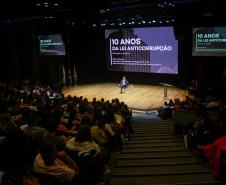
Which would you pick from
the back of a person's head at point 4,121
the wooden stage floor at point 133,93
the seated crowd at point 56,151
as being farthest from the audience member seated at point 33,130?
the wooden stage floor at point 133,93

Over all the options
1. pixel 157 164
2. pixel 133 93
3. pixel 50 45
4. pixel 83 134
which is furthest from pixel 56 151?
pixel 50 45

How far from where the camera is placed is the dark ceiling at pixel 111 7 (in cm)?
861

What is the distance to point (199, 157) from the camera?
3.93m

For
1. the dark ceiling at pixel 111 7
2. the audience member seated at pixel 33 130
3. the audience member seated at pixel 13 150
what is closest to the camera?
the audience member seated at pixel 13 150

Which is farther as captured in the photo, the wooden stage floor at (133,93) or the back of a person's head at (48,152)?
the wooden stage floor at (133,93)

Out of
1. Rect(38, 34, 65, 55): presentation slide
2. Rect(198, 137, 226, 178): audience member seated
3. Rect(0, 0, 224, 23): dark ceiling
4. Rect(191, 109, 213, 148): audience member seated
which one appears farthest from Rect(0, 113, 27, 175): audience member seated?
Rect(38, 34, 65, 55): presentation slide

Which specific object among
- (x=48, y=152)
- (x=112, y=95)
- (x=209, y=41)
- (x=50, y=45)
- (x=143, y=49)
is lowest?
(x=112, y=95)

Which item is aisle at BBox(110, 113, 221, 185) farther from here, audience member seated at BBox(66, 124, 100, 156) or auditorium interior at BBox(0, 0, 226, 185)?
audience member seated at BBox(66, 124, 100, 156)

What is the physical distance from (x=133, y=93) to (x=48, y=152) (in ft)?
34.6

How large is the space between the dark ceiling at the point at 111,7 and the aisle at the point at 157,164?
5440 mm

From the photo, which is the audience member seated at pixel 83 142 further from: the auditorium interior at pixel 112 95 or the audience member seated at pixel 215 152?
the audience member seated at pixel 215 152

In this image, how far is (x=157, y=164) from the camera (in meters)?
3.53

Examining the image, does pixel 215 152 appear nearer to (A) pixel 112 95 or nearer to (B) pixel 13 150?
(B) pixel 13 150

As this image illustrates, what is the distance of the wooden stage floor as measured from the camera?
1049cm
